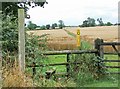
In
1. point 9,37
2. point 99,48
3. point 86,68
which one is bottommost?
point 86,68

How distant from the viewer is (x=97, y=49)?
958 centimetres

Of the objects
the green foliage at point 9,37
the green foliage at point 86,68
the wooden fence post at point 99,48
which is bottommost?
the green foliage at point 86,68

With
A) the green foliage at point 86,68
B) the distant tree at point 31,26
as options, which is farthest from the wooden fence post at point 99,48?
the distant tree at point 31,26

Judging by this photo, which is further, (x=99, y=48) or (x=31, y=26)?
(x=31, y=26)

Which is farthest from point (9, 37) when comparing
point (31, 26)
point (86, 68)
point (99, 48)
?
point (99, 48)

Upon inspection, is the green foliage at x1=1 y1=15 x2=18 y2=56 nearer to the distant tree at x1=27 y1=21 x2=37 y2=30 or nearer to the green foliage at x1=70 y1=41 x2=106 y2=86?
the distant tree at x1=27 y1=21 x2=37 y2=30

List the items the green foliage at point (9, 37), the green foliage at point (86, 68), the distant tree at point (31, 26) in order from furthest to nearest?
the distant tree at point (31, 26) < the green foliage at point (86, 68) < the green foliage at point (9, 37)

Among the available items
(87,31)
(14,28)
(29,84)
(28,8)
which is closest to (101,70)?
(14,28)

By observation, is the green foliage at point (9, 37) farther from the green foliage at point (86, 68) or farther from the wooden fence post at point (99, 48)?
the wooden fence post at point (99, 48)

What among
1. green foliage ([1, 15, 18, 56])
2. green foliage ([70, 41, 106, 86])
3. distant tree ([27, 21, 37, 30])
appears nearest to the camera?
green foliage ([1, 15, 18, 56])

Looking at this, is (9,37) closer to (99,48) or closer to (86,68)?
(86,68)

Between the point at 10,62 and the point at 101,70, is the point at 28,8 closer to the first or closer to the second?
the point at 101,70

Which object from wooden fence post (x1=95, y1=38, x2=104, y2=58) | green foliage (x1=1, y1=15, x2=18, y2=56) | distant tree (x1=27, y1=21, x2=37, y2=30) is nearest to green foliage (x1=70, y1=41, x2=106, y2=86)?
wooden fence post (x1=95, y1=38, x2=104, y2=58)

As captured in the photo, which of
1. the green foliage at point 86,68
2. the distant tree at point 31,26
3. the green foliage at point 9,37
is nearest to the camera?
the green foliage at point 9,37
